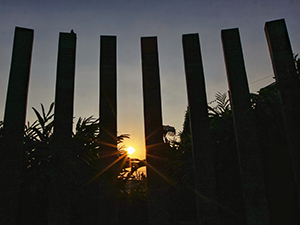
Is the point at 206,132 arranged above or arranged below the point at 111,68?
below

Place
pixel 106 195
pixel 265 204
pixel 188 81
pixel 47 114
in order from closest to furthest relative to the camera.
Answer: pixel 265 204, pixel 106 195, pixel 188 81, pixel 47 114

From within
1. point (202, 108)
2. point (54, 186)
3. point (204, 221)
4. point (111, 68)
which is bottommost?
point (204, 221)

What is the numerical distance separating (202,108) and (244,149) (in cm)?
125

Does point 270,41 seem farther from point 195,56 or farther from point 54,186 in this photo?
point 54,186

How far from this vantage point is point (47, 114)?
21.9ft

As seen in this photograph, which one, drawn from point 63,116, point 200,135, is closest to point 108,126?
point 63,116

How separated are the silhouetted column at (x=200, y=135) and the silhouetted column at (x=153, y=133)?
2.38 ft

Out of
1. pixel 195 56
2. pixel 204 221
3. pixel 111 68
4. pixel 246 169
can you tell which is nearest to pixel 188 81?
pixel 195 56

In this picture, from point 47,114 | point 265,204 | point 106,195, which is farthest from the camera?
point 47,114

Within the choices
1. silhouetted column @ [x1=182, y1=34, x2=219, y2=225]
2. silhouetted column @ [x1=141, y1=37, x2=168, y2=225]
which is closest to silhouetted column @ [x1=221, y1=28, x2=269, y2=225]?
silhouetted column @ [x1=182, y1=34, x2=219, y2=225]

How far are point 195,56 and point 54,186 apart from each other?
14.1ft

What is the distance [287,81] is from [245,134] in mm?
1601

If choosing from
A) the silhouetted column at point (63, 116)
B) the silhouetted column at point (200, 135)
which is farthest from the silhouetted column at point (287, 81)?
the silhouetted column at point (63, 116)

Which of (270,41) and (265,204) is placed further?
(270,41)
